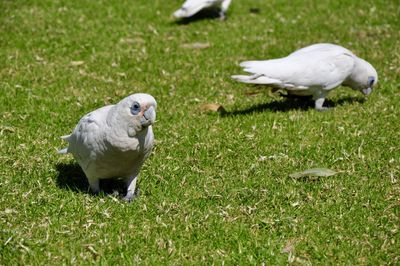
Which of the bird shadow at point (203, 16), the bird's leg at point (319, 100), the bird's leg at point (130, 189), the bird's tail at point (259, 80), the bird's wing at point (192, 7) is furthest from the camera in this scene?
the bird shadow at point (203, 16)

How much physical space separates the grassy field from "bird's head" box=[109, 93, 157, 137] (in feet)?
2.16

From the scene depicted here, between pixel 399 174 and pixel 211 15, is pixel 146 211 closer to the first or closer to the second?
pixel 399 174

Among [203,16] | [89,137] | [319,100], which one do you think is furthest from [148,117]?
[203,16]

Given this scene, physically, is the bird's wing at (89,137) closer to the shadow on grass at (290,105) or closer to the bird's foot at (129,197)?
the bird's foot at (129,197)

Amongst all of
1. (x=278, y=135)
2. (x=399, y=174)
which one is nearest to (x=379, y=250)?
(x=399, y=174)

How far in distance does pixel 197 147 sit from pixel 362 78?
2209 mm

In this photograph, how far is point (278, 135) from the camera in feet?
20.3

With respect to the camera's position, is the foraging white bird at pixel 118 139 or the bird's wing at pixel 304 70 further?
the bird's wing at pixel 304 70

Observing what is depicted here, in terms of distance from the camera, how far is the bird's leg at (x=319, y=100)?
6848mm

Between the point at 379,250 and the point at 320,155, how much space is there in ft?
5.53

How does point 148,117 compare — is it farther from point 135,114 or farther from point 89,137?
point 89,137

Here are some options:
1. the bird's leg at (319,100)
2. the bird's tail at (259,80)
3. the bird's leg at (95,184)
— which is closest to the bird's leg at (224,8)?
the bird's leg at (319,100)

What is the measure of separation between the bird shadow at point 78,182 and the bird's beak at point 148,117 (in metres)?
0.88

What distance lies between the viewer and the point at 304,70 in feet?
21.5
